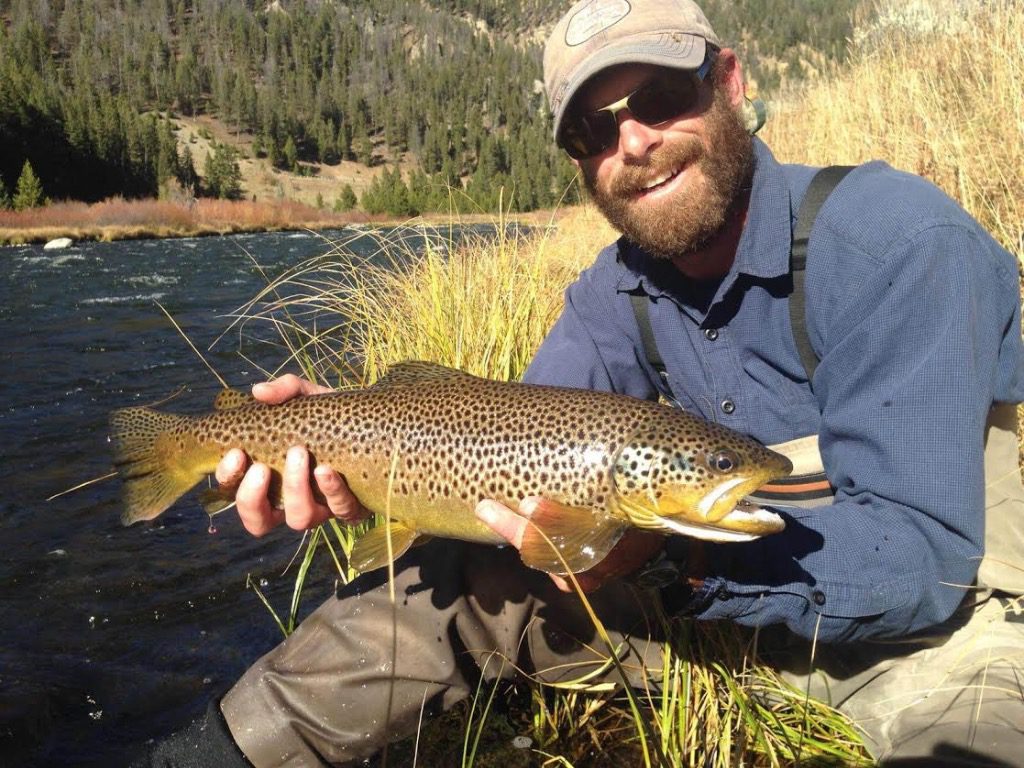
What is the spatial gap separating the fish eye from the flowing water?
9.15 ft

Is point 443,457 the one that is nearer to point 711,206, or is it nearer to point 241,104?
point 711,206

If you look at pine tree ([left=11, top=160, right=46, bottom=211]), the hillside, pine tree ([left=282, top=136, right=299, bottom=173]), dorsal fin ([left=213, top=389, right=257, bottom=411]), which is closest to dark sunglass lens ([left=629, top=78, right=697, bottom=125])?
dorsal fin ([left=213, top=389, right=257, bottom=411])

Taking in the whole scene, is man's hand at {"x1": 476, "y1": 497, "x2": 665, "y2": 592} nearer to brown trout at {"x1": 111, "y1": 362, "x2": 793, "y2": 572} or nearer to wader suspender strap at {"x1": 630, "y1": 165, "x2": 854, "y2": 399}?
brown trout at {"x1": 111, "y1": 362, "x2": 793, "y2": 572}

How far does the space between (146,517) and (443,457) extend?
1.38 metres

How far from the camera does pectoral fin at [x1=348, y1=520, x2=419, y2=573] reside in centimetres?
248

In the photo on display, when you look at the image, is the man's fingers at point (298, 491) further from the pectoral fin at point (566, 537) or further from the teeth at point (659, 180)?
the teeth at point (659, 180)

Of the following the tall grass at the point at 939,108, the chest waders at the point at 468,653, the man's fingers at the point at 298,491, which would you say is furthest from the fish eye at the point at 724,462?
the tall grass at the point at 939,108

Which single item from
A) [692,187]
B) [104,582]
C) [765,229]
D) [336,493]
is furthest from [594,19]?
[104,582]

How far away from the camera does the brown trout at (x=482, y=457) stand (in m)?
2.12

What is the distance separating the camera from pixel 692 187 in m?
2.68

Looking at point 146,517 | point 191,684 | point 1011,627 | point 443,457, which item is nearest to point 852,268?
point 1011,627

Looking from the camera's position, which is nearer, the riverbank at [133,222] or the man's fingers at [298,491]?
the man's fingers at [298,491]

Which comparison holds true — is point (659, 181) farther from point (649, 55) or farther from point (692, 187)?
point (649, 55)

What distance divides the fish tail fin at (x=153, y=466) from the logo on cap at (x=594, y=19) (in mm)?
2106
